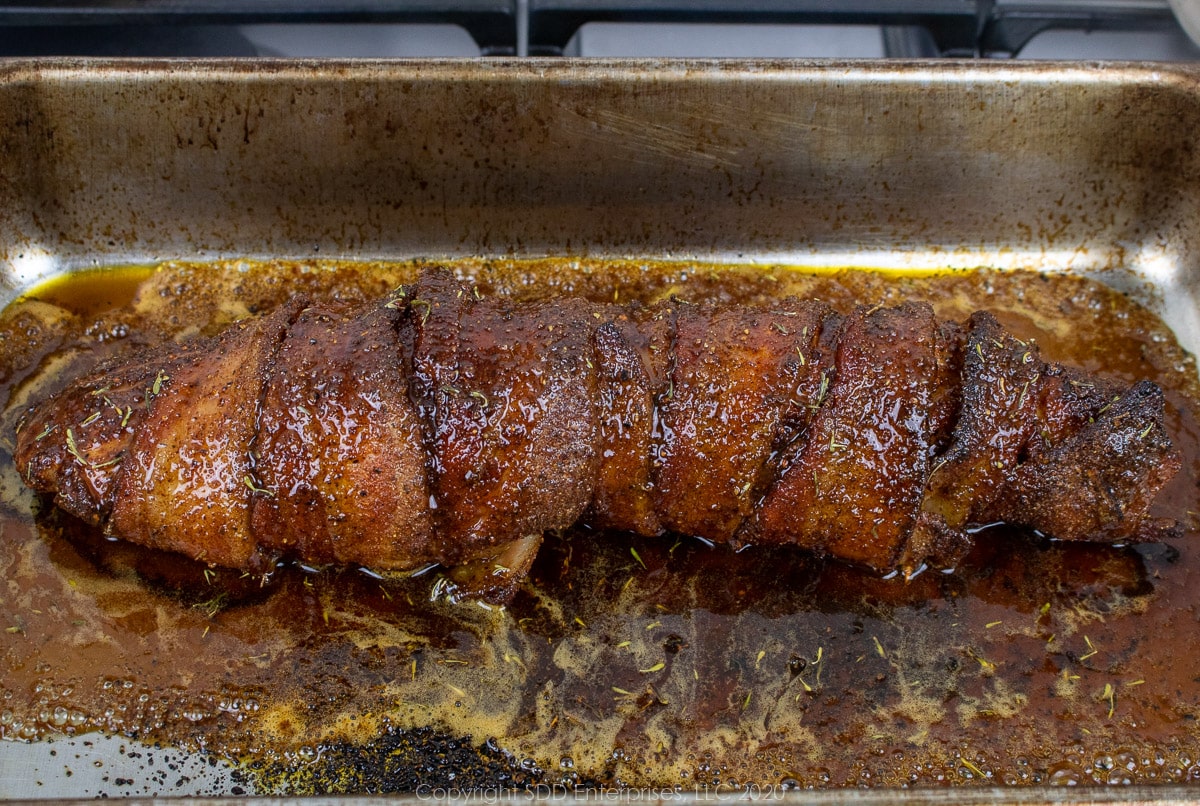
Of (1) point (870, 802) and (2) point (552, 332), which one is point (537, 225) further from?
(1) point (870, 802)

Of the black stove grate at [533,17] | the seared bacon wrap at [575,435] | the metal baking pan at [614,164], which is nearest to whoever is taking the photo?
the seared bacon wrap at [575,435]

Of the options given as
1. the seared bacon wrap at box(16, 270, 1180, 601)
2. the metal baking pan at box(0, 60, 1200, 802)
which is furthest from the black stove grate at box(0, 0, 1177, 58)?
the seared bacon wrap at box(16, 270, 1180, 601)

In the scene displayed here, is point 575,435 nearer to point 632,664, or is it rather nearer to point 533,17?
point 632,664

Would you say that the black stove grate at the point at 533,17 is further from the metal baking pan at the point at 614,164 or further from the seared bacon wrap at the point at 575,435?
the seared bacon wrap at the point at 575,435

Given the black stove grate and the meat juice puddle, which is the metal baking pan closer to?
the black stove grate

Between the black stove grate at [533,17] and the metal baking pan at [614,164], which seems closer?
the metal baking pan at [614,164]

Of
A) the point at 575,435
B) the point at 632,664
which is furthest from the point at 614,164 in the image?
the point at 632,664

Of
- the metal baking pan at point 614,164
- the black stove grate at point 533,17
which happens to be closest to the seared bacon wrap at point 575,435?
the metal baking pan at point 614,164
